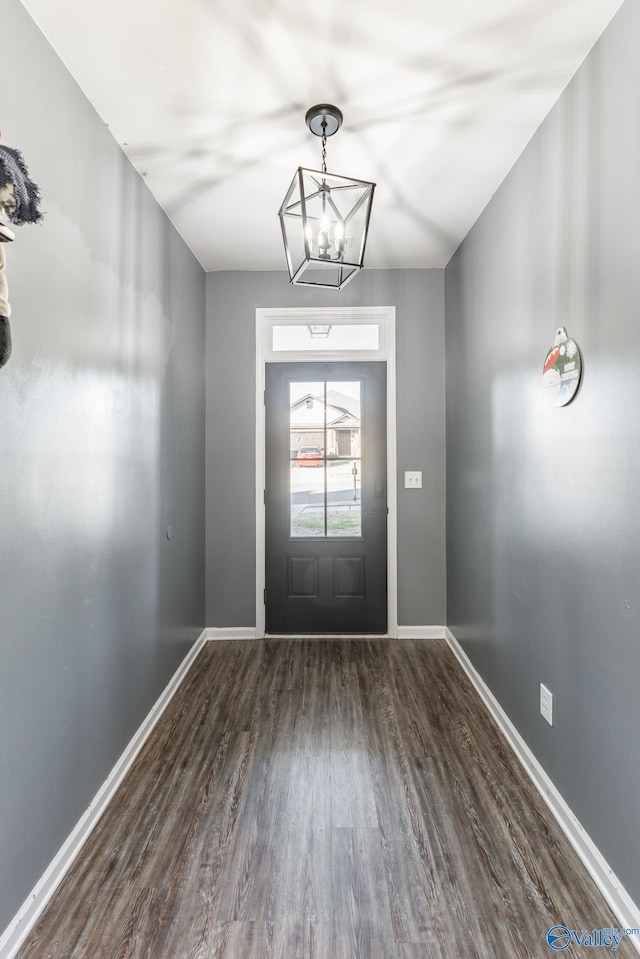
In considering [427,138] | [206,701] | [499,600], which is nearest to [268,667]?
[206,701]

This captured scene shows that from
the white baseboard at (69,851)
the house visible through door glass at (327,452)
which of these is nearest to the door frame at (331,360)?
the house visible through door glass at (327,452)

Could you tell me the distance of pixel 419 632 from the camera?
353 cm

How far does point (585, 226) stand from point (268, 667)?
2743mm

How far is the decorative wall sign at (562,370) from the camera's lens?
169cm

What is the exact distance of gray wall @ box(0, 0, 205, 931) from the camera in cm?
137

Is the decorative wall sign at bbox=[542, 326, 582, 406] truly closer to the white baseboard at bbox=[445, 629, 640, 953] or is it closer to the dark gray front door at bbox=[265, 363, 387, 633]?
the white baseboard at bbox=[445, 629, 640, 953]

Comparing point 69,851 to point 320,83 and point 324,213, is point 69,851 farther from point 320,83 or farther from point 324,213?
point 320,83

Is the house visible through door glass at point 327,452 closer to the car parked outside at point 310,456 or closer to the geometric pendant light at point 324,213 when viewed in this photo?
the car parked outside at point 310,456

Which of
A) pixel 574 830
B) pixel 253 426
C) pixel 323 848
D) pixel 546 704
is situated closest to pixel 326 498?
pixel 253 426

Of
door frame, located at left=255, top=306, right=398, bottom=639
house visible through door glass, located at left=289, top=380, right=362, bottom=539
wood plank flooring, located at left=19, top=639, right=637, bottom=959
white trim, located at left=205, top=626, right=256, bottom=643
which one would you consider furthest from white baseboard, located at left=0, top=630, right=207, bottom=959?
house visible through door glass, located at left=289, top=380, right=362, bottom=539

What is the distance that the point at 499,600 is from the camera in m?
2.46

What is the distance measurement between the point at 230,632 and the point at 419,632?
4.45ft

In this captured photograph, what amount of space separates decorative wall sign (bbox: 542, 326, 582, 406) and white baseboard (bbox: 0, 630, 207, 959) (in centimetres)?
223

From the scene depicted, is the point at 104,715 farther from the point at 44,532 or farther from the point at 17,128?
the point at 17,128
